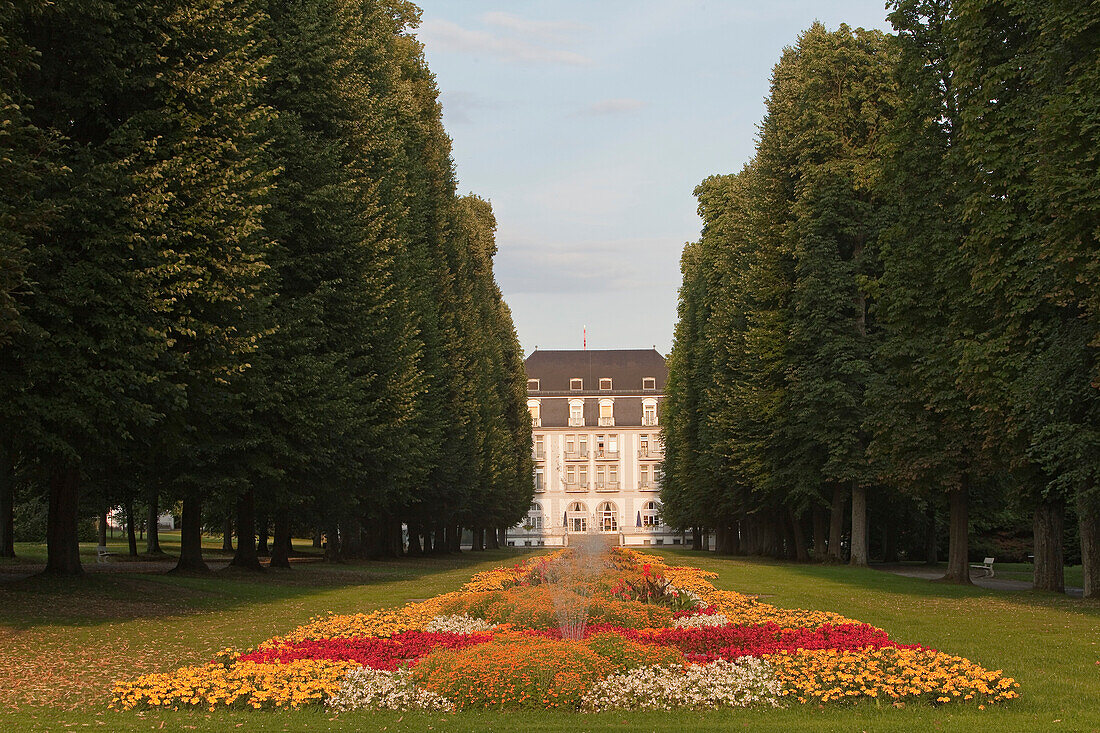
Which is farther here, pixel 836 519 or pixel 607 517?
pixel 607 517

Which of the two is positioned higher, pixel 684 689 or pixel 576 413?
pixel 576 413

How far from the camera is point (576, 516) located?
5015 inches

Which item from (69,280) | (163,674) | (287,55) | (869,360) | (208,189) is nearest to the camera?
(163,674)

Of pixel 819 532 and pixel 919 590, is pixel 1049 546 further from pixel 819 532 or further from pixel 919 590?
pixel 819 532

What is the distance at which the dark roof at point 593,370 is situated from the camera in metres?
128

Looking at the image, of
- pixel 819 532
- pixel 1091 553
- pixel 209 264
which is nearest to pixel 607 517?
pixel 819 532

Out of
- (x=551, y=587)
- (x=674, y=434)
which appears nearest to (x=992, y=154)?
(x=551, y=587)

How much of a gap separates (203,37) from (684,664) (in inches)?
599

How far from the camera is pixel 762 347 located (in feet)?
140

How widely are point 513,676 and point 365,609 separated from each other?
10.3 m

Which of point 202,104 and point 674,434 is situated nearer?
point 202,104

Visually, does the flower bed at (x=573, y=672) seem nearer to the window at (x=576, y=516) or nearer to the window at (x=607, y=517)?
the window at (x=607, y=517)

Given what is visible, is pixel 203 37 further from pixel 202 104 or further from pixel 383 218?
pixel 383 218

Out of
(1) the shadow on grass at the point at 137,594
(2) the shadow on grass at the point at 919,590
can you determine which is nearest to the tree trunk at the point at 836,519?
(2) the shadow on grass at the point at 919,590
